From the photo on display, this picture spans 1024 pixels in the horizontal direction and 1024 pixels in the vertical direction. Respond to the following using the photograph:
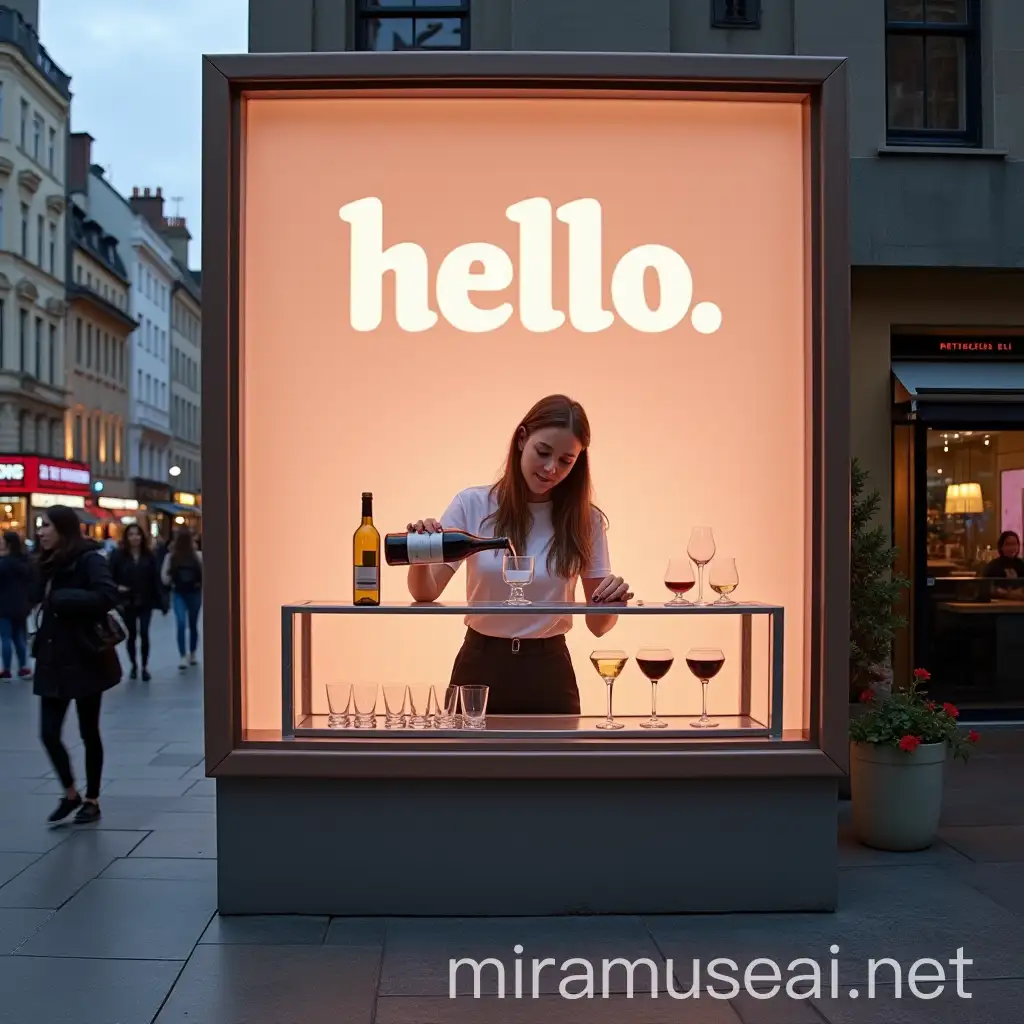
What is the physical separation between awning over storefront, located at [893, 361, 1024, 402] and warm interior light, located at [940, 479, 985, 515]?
0.78 meters

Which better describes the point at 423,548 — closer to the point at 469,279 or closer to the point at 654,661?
the point at 654,661

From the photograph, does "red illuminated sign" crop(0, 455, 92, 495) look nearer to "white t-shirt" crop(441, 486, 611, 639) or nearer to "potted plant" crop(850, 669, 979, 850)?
"white t-shirt" crop(441, 486, 611, 639)

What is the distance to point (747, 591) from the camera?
5289 millimetres

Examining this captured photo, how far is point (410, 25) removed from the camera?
9.14m

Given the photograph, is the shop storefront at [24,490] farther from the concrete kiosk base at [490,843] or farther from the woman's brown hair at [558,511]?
the woman's brown hair at [558,511]

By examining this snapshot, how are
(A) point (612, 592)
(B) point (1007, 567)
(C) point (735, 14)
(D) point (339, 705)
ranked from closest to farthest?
(A) point (612, 592) → (D) point (339, 705) → (C) point (735, 14) → (B) point (1007, 567)

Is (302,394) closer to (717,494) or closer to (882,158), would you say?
(717,494)

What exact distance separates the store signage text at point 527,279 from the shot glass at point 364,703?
5.41 feet

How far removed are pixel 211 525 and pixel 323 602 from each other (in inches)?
23.6

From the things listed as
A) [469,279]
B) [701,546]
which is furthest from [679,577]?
[469,279]

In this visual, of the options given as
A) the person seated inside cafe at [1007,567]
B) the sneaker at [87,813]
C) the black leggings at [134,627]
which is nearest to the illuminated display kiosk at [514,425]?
the sneaker at [87,813]

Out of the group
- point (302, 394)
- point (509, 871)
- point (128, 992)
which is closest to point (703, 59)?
point (302, 394)

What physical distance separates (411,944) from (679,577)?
183 centimetres

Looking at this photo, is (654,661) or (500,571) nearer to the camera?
(654,661)
